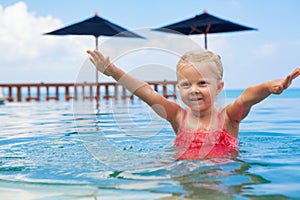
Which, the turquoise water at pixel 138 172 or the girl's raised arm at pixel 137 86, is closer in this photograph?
the turquoise water at pixel 138 172

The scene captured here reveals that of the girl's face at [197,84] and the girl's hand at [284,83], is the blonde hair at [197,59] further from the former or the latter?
the girl's hand at [284,83]

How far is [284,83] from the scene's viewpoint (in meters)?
2.30

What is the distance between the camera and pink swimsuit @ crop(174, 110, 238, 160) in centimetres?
270

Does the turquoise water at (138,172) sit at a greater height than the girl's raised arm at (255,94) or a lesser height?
lesser

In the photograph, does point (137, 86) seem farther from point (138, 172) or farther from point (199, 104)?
point (138, 172)

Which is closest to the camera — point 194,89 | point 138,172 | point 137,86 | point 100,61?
point 138,172

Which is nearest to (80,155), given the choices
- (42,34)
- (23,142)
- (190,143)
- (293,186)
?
(190,143)

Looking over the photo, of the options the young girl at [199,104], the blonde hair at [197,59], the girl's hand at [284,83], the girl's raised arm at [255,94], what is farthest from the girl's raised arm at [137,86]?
the girl's hand at [284,83]

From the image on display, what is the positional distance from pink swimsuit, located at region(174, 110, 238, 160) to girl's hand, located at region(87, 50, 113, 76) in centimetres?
69

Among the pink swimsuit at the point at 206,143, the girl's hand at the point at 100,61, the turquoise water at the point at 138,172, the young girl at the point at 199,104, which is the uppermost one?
the girl's hand at the point at 100,61

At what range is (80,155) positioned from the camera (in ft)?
9.76

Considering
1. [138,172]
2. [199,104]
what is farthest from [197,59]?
[138,172]

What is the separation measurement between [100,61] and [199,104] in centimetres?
72

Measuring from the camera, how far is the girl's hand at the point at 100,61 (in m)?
2.57
